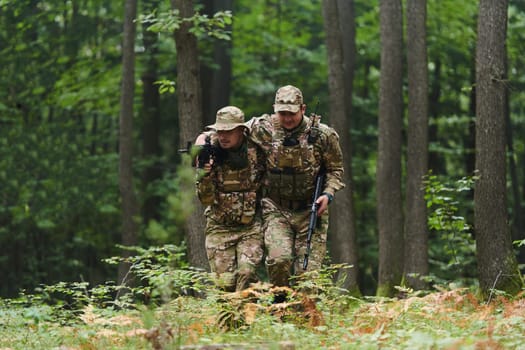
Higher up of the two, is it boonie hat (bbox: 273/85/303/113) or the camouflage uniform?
boonie hat (bbox: 273/85/303/113)

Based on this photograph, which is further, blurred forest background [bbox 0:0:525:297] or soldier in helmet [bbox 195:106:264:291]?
blurred forest background [bbox 0:0:525:297]

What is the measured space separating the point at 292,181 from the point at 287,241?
581mm

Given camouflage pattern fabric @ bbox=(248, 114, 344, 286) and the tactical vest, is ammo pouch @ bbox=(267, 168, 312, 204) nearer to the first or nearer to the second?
camouflage pattern fabric @ bbox=(248, 114, 344, 286)

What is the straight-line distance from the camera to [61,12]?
1994cm

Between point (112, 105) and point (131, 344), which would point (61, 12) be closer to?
point (112, 105)

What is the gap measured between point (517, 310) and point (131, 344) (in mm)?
3589

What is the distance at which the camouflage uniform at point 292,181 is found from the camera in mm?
7840

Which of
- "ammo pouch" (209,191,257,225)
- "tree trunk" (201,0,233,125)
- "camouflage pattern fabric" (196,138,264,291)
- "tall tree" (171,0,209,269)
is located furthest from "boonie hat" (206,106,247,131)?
"tree trunk" (201,0,233,125)

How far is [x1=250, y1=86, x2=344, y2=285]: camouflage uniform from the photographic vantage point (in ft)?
25.7

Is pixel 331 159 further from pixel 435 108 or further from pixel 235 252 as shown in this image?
pixel 435 108

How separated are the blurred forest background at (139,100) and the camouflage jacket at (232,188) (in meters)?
8.16

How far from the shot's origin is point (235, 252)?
790 centimetres

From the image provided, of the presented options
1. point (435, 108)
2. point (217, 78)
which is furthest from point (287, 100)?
point (435, 108)

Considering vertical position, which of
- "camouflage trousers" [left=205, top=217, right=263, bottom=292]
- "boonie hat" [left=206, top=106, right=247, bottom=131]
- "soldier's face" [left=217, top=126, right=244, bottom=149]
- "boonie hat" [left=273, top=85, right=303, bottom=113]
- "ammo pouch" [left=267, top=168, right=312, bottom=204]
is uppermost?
"boonie hat" [left=273, top=85, right=303, bottom=113]
